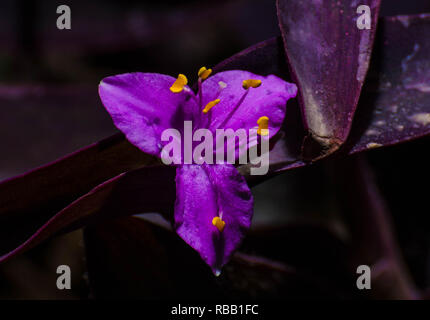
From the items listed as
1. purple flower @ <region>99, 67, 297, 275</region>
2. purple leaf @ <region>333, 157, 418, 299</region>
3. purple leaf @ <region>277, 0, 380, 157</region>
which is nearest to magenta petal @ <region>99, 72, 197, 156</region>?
purple flower @ <region>99, 67, 297, 275</region>

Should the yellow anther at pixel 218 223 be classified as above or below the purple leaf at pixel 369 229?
above

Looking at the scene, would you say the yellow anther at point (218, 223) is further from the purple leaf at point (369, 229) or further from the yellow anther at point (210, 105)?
the purple leaf at point (369, 229)

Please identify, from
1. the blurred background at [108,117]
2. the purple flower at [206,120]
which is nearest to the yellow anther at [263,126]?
the purple flower at [206,120]

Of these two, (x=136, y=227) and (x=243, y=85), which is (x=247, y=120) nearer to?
(x=243, y=85)

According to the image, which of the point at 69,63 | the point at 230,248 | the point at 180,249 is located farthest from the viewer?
the point at 69,63

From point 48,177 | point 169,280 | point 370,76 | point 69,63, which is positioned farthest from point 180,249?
point 69,63

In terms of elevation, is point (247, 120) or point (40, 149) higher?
point (247, 120)
